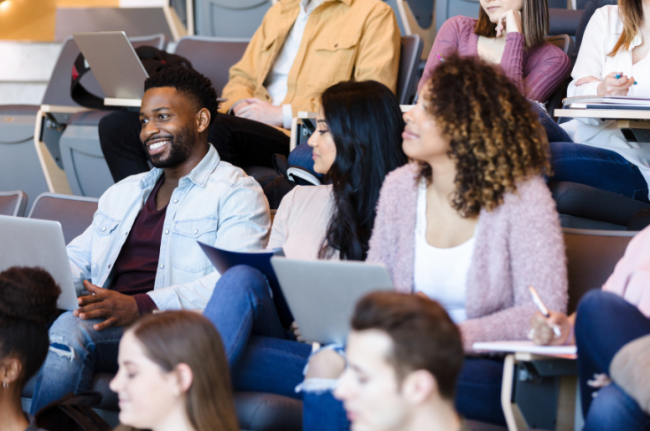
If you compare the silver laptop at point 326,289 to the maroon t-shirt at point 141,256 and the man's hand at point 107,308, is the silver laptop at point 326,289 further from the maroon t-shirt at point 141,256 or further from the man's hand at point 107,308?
the maroon t-shirt at point 141,256

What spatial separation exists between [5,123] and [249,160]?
142 centimetres

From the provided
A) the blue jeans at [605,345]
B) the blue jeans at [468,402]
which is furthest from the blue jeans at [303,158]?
the blue jeans at [605,345]

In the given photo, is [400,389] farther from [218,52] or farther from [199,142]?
[218,52]

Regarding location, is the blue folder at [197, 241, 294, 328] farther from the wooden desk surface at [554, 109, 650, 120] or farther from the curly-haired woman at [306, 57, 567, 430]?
the wooden desk surface at [554, 109, 650, 120]

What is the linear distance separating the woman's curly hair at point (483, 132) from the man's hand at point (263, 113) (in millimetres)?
1348

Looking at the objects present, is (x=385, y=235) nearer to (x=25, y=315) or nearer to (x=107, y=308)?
(x=107, y=308)

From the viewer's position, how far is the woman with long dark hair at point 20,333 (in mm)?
1344

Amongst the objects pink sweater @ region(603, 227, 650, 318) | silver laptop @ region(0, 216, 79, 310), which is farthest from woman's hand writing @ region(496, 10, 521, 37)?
silver laptop @ region(0, 216, 79, 310)

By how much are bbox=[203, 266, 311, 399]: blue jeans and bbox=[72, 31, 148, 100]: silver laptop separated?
142 cm

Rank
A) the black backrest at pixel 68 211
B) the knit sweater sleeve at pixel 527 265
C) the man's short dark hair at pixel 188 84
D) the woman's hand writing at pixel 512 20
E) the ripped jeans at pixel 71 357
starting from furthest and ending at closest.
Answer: the woman's hand writing at pixel 512 20, the black backrest at pixel 68 211, the man's short dark hair at pixel 188 84, the ripped jeans at pixel 71 357, the knit sweater sleeve at pixel 527 265

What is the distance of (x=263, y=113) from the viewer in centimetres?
273

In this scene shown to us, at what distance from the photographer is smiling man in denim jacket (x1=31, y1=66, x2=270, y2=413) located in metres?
1.79

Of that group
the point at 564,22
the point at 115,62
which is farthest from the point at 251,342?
the point at 564,22

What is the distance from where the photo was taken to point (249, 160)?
8.35 ft
